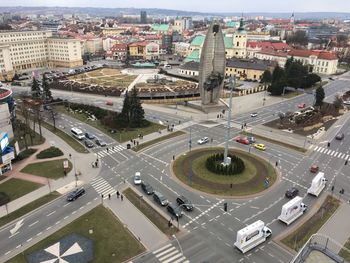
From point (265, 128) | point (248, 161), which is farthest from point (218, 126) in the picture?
point (248, 161)

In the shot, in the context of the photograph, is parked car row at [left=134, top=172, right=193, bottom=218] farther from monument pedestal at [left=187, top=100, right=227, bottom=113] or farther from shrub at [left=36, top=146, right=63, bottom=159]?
monument pedestal at [left=187, top=100, right=227, bottom=113]

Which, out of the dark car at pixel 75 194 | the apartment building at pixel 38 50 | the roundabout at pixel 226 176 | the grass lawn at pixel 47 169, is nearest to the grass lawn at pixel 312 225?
the roundabout at pixel 226 176

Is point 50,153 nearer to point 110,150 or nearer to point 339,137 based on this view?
point 110,150

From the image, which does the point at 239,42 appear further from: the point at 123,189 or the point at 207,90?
the point at 123,189

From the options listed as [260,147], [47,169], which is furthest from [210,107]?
[47,169]

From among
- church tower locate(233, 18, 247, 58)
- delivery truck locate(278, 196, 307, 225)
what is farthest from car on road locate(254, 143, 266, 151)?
church tower locate(233, 18, 247, 58)
